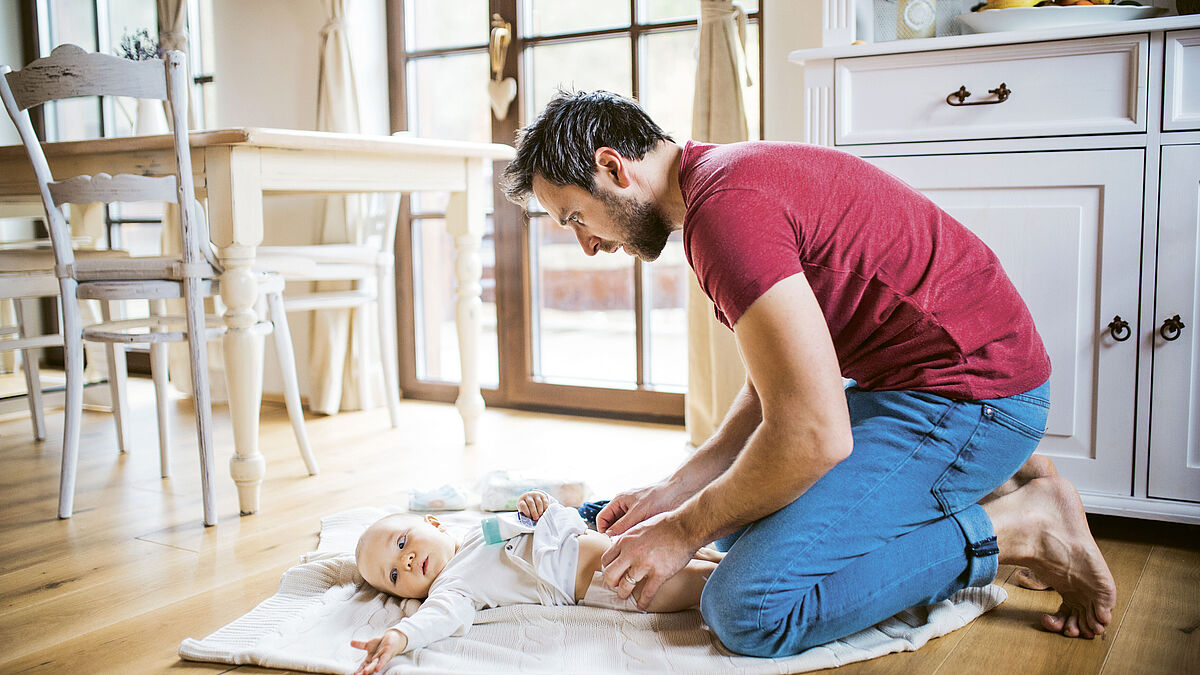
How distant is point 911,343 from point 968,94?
0.73 m

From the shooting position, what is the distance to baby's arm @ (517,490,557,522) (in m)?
1.61

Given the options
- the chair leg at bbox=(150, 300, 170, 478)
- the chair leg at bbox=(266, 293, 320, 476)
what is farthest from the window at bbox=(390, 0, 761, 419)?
the chair leg at bbox=(150, 300, 170, 478)

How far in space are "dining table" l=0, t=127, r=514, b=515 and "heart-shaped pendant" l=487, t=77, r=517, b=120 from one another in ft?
1.87

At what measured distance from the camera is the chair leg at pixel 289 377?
250 centimetres

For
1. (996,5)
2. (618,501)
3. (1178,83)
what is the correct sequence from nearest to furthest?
(618,501) < (1178,83) < (996,5)

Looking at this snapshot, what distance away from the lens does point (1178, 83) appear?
1.75 metres

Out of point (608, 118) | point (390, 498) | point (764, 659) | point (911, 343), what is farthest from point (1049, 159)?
point (390, 498)

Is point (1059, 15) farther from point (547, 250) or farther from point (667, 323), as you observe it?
point (547, 250)

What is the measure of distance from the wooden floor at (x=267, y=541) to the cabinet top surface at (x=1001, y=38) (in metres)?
0.93

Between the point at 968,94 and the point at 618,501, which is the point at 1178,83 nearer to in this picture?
the point at 968,94

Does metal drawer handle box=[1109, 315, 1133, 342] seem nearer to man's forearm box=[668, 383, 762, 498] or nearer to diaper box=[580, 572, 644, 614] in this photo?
man's forearm box=[668, 383, 762, 498]

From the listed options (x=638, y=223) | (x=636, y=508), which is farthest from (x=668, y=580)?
(x=638, y=223)

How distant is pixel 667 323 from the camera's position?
10.3ft

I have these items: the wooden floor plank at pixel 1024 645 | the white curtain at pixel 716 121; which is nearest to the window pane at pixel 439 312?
the white curtain at pixel 716 121
